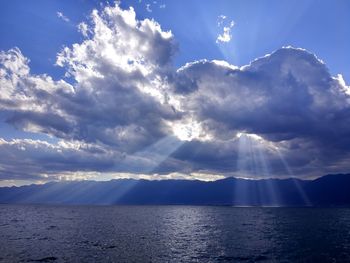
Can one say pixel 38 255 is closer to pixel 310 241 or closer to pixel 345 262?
pixel 345 262

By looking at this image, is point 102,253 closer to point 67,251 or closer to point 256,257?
point 67,251

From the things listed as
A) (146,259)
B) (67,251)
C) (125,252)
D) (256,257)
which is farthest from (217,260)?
(67,251)

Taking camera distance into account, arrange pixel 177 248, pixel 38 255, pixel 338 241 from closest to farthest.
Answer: pixel 38 255 < pixel 177 248 < pixel 338 241

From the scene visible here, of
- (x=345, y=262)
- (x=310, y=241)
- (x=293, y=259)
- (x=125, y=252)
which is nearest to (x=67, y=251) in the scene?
(x=125, y=252)

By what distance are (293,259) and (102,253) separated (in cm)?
3786

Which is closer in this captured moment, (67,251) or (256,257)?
(256,257)

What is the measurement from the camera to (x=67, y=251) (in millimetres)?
72250

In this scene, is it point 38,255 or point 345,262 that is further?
point 38,255

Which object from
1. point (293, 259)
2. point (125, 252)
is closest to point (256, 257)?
point (293, 259)

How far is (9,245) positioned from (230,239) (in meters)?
56.2

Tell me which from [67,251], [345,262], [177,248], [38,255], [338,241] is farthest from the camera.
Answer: [338,241]

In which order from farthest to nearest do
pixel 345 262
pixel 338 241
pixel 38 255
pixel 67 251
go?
pixel 338 241 → pixel 67 251 → pixel 38 255 → pixel 345 262

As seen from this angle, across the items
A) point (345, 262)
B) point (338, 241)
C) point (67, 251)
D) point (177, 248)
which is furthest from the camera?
point (338, 241)

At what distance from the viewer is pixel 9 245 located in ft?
260
